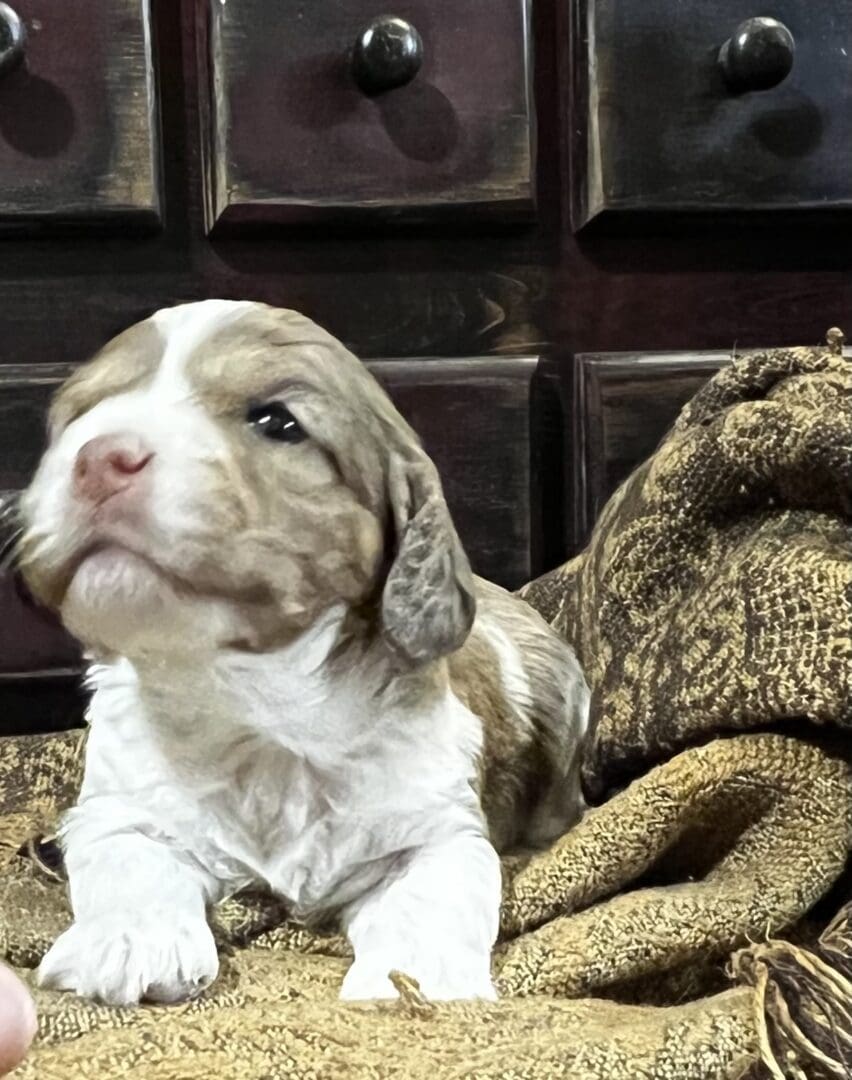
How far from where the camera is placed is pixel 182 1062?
0.90 m

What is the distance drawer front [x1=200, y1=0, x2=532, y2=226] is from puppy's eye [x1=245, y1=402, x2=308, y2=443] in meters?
0.80

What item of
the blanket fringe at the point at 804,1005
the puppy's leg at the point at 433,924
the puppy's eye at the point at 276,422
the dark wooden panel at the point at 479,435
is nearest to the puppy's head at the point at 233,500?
the puppy's eye at the point at 276,422

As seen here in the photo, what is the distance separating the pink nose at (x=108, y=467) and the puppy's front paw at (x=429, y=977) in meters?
0.49

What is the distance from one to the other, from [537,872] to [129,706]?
0.49m

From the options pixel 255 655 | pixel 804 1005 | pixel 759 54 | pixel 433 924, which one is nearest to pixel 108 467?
pixel 255 655

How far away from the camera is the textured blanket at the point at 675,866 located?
92cm

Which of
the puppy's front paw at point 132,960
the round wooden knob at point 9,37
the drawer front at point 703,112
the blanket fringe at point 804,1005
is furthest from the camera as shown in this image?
the drawer front at point 703,112

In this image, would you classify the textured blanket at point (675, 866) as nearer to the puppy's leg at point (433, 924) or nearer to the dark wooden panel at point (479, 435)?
the puppy's leg at point (433, 924)

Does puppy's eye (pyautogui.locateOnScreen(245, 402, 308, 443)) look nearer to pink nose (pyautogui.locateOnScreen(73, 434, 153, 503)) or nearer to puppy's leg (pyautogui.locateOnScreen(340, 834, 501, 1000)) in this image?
pink nose (pyautogui.locateOnScreen(73, 434, 153, 503))

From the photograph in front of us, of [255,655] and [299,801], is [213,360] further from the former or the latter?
[299,801]

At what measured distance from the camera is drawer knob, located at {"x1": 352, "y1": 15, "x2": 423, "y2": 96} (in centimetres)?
177

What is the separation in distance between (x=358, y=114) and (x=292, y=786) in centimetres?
110

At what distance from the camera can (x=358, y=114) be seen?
190 cm

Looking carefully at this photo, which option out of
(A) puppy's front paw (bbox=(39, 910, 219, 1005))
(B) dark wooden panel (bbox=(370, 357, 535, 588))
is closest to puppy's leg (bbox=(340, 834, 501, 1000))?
(A) puppy's front paw (bbox=(39, 910, 219, 1005))
